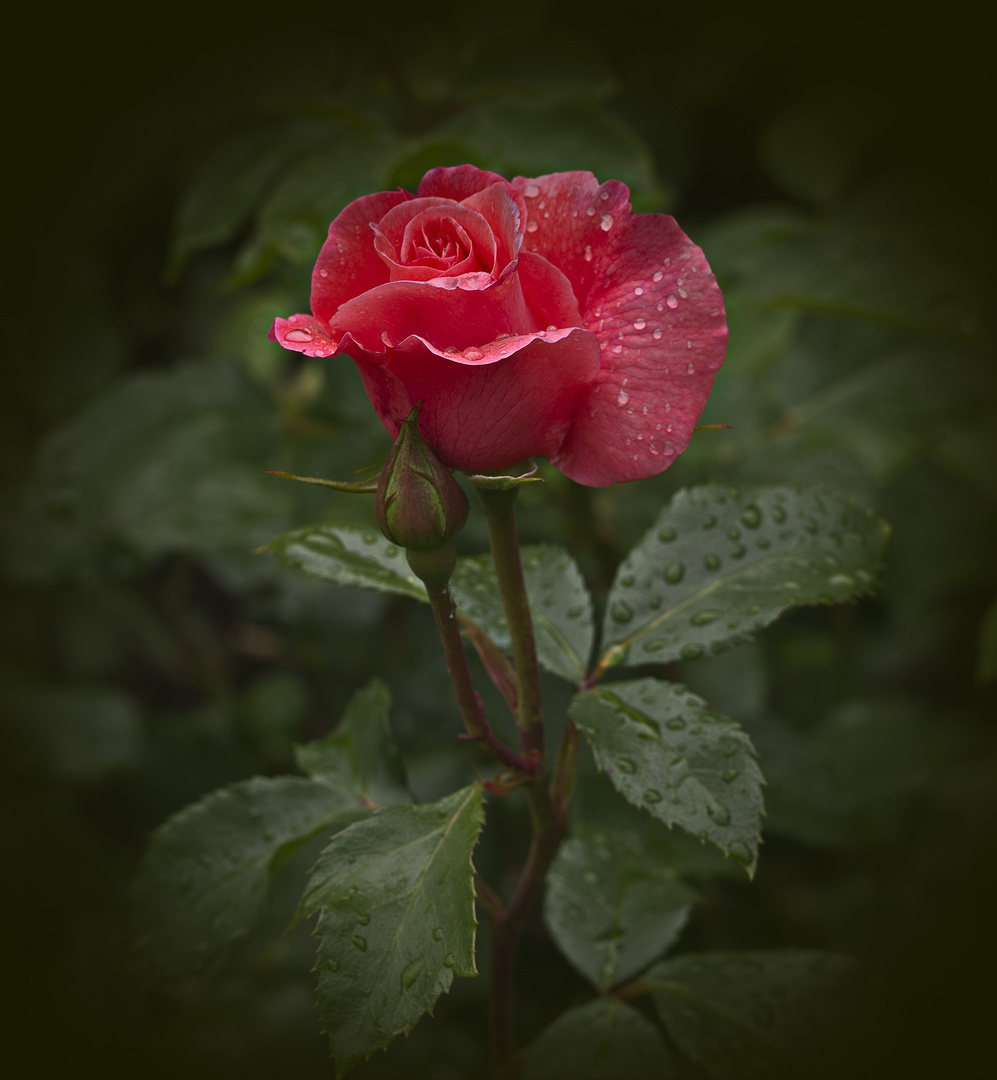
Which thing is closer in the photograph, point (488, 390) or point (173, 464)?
point (488, 390)

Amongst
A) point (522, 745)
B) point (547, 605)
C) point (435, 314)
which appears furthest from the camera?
point (547, 605)

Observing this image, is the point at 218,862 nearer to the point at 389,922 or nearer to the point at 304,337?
the point at 389,922

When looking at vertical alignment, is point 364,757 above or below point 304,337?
below

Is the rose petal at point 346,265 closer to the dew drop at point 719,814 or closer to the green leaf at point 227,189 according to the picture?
the dew drop at point 719,814

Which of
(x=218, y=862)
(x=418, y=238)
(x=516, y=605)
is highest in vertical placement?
(x=418, y=238)

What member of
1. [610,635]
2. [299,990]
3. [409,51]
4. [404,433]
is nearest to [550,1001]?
[299,990]

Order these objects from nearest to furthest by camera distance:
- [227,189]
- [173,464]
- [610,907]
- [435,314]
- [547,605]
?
[435,314]
[547,605]
[610,907]
[227,189]
[173,464]

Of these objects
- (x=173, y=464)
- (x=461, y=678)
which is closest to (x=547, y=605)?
(x=461, y=678)

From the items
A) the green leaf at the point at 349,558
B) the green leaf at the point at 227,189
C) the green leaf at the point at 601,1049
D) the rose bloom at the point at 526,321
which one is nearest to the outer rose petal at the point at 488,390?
the rose bloom at the point at 526,321
